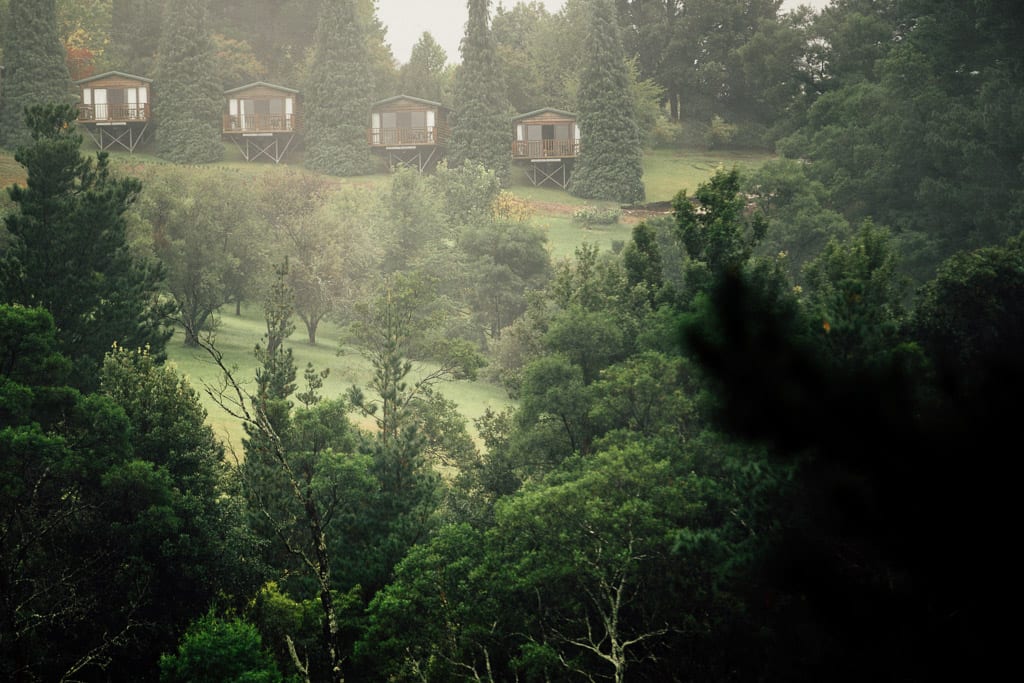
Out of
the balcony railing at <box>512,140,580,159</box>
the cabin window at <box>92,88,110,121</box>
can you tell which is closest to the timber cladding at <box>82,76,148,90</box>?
Result: the cabin window at <box>92,88,110,121</box>

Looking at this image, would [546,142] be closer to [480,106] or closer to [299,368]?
[480,106]

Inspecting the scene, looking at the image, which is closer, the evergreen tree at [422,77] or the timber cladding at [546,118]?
the timber cladding at [546,118]

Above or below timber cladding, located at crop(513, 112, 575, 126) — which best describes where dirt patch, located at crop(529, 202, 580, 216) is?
below

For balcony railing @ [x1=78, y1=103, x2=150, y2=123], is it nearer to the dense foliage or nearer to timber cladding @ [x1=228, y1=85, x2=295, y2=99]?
timber cladding @ [x1=228, y1=85, x2=295, y2=99]

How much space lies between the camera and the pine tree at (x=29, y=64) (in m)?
86.3

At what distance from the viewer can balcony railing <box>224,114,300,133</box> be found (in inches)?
3652

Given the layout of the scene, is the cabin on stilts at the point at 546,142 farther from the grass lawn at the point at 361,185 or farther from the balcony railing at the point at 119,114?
the balcony railing at the point at 119,114

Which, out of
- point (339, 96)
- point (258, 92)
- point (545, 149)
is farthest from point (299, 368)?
point (258, 92)

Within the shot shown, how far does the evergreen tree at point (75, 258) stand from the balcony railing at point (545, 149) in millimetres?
47254

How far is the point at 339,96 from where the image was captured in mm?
89625

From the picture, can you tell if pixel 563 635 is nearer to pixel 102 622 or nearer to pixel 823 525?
pixel 823 525

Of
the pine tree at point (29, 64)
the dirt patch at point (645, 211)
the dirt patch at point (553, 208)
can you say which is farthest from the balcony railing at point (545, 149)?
the pine tree at point (29, 64)

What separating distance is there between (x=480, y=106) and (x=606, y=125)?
10.2 m

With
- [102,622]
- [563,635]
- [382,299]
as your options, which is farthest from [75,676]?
[382,299]
